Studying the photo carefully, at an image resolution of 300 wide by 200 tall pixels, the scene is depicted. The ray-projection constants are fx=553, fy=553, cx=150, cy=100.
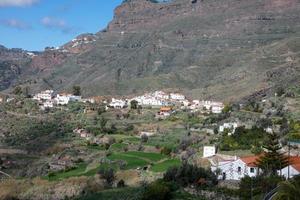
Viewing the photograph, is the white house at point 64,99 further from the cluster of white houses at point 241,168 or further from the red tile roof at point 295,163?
the red tile roof at point 295,163

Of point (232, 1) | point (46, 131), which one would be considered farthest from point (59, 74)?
point (46, 131)

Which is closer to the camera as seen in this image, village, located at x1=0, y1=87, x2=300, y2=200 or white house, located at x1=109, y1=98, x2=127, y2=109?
village, located at x1=0, y1=87, x2=300, y2=200

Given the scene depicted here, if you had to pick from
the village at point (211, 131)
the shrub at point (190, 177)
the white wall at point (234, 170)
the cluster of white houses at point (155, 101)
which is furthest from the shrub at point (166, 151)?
the cluster of white houses at point (155, 101)

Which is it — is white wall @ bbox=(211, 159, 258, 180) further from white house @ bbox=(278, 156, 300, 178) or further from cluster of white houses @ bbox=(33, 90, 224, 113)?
cluster of white houses @ bbox=(33, 90, 224, 113)

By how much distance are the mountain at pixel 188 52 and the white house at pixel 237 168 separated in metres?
43.8

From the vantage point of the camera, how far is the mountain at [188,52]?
98812 mm

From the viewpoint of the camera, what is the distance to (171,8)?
176500 mm

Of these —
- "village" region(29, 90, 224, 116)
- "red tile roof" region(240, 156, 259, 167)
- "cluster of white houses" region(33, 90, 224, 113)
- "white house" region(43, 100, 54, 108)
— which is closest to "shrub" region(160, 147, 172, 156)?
"red tile roof" region(240, 156, 259, 167)

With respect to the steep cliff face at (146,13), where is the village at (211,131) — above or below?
below

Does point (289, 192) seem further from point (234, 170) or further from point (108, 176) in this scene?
point (108, 176)

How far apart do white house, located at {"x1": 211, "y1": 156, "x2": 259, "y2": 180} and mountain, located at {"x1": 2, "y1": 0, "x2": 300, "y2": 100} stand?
43750 mm

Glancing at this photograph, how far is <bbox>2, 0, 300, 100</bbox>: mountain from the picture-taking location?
3890 inches

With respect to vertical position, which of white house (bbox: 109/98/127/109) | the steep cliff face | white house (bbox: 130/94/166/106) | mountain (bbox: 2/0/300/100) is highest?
the steep cliff face

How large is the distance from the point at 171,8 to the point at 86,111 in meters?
102
